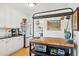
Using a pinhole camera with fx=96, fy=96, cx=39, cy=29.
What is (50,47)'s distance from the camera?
1603mm

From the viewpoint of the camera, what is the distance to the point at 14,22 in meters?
3.04

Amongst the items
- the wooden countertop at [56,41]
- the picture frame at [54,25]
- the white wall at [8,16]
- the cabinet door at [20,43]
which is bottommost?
the cabinet door at [20,43]

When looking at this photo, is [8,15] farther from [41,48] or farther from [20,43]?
[41,48]

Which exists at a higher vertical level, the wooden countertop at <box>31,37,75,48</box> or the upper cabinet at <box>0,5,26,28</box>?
the upper cabinet at <box>0,5,26,28</box>

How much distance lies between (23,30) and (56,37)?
2.56 metres

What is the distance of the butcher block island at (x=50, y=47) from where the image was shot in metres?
1.38

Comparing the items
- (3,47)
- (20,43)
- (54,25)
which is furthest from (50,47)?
(20,43)

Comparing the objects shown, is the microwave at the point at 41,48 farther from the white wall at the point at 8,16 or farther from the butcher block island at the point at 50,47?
the white wall at the point at 8,16

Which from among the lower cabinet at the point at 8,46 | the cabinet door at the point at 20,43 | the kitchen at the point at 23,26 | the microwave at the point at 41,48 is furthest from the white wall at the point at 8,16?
the microwave at the point at 41,48

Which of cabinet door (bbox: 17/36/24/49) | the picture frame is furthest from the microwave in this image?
cabinet door (bbox: 17/36/24/49)

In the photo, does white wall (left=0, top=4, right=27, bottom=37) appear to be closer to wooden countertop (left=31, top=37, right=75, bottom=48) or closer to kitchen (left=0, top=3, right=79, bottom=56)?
kitchen (left=0, top=3, right=79, bottom=56)

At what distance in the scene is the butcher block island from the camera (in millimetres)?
1378

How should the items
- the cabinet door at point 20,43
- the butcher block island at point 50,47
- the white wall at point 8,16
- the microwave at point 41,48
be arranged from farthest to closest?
the cabinet door at point 20,43, the white wall at point 8,16, the microwave at point 41,48, the butcher block island at point 50,47

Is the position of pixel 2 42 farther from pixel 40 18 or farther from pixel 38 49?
pixel 40 18
